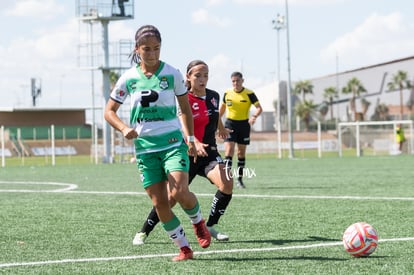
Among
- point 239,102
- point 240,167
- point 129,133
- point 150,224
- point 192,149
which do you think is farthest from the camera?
point 240,167

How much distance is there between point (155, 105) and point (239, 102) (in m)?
10.2

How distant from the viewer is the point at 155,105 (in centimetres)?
783

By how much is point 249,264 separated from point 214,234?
205 centimetres

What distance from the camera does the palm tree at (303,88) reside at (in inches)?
5000

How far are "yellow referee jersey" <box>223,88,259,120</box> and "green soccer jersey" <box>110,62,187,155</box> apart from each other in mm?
9891

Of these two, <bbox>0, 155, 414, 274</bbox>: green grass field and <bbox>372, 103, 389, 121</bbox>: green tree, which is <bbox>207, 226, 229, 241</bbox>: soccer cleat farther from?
<bbox>372, 103, 389, 121</bbox>: green tree

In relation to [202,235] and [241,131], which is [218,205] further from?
[241,131]

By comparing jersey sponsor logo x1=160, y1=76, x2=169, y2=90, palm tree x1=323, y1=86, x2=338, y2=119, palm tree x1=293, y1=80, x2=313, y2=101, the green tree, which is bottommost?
jersey sponsor logo x1=160, y1=76, x2=169, y2=90

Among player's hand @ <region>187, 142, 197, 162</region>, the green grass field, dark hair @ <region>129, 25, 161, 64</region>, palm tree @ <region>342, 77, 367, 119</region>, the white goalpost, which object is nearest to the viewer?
the green grass field

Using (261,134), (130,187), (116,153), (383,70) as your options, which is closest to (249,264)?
(130,187)

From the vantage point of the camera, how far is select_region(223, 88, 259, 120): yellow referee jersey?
1789cm

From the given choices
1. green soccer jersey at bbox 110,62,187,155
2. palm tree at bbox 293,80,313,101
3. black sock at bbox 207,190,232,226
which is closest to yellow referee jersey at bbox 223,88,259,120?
black sock at bbox 207,190,232,226

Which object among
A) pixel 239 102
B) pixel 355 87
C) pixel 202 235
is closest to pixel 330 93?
pixel 355 87

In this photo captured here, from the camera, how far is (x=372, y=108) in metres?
120
